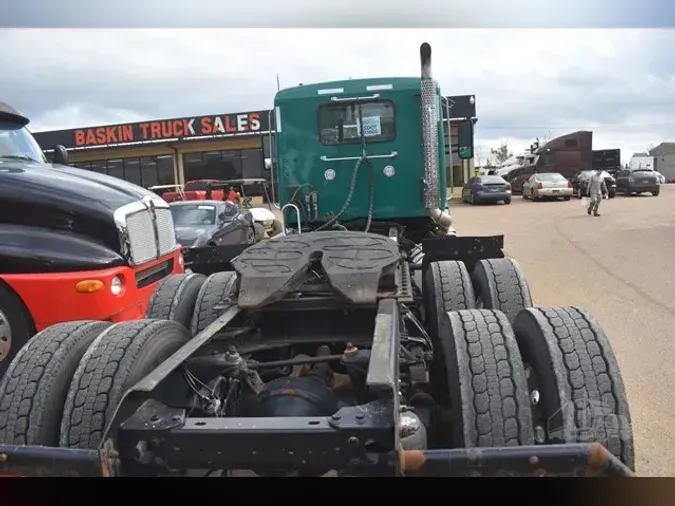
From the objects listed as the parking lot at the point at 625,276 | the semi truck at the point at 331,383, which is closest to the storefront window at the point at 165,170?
the semi truck at the point at 331,383

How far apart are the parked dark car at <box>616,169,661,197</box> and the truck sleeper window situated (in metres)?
8.70

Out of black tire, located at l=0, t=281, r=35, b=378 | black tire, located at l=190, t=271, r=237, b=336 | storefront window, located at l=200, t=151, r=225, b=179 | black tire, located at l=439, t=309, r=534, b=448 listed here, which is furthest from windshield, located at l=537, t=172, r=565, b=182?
black tire, located at l=439, t=309, r=534, b=448

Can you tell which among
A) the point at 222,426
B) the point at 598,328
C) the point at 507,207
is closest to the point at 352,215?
the point at 598,328

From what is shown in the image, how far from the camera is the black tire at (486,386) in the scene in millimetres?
2480

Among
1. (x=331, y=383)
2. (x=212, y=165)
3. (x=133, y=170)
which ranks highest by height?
(x=212, y=165)

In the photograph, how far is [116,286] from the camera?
15.7ft

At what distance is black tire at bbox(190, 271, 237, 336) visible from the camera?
4.58 m

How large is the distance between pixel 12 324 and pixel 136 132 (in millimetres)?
1830

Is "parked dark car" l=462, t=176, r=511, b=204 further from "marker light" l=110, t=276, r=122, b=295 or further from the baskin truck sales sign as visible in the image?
"marker light" l=110, t=276, r=122, b=295

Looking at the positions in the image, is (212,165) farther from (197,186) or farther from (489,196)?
(489,196)

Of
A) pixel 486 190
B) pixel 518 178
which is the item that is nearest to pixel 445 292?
pixel 486 190

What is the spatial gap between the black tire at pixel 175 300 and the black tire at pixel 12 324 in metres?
0.85

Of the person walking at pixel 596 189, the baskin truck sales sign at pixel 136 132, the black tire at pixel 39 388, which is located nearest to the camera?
the black tire at pixel 39 388

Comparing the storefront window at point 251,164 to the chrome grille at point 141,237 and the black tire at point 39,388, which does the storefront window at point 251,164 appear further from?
the black tire at point 39,388
